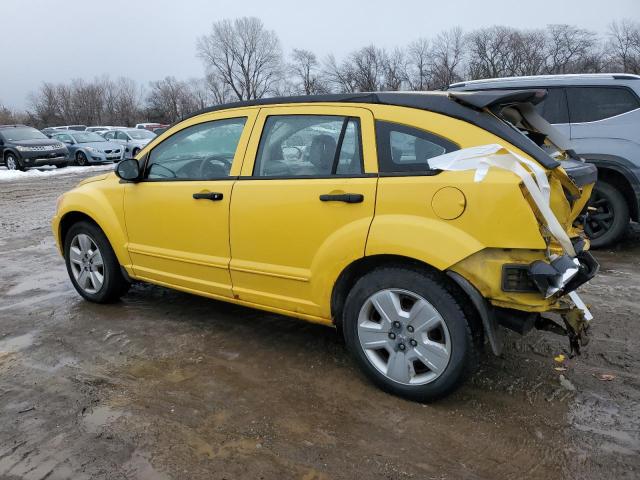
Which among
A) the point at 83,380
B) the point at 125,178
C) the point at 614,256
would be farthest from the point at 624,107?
the point at 83,380

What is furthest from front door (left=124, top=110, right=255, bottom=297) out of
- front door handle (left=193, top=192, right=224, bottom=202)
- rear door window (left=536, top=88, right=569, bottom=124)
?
rear door window (left=536, top=88, right=569, bottom=124)

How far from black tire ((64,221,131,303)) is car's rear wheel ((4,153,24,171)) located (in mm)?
17159

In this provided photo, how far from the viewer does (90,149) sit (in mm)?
22531

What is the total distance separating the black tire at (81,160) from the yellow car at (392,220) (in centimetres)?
2064

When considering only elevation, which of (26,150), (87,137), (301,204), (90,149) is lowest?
(301,204)

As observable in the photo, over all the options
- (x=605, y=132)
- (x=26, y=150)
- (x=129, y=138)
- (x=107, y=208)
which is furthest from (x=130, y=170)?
(x=129, y=138)


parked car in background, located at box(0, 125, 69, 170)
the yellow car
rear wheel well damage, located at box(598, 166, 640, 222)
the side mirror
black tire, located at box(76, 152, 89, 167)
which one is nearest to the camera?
the yellow car

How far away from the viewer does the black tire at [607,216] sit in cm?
629

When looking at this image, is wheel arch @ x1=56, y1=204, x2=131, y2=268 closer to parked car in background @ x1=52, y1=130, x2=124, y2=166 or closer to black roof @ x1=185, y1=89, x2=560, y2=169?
black roof @ x1=185, y1=89, x2=560, y2=169

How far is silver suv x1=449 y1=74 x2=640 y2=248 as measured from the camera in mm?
6074

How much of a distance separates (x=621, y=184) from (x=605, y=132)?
0.64 metres

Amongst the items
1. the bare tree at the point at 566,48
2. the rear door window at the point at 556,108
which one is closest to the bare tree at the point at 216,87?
the bare tree at the point at 566,48

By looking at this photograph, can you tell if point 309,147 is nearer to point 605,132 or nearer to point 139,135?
point 605,132

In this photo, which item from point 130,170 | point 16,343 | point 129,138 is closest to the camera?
point 16,343
